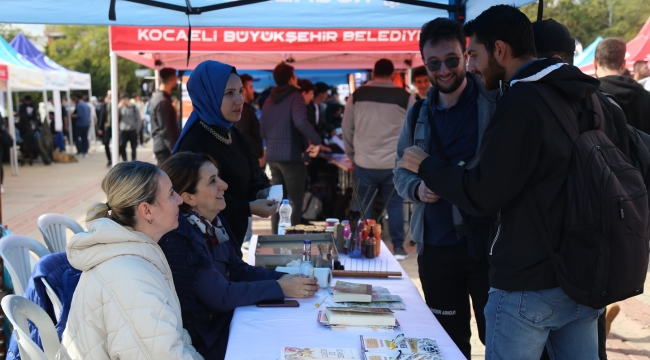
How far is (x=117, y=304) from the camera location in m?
2.17

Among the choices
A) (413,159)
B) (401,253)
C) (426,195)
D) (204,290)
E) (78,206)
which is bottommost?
(78,206)

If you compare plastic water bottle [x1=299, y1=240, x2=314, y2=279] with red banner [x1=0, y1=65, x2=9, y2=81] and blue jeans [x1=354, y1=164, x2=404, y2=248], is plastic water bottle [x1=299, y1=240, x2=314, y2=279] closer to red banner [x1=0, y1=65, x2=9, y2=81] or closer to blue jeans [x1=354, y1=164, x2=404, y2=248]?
blue jeans [x1=354, y1=164, x2=404, y2=248]

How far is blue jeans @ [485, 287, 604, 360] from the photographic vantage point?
216cm

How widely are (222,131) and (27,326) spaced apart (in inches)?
58.4

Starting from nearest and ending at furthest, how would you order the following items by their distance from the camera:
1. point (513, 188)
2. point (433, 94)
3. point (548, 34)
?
point (513, 188) < point (548, 34) < point (433, 94)

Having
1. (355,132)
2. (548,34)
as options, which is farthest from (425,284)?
(355,132)

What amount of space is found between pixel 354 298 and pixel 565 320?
80 cm

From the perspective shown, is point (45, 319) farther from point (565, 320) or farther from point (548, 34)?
point (548, 34)

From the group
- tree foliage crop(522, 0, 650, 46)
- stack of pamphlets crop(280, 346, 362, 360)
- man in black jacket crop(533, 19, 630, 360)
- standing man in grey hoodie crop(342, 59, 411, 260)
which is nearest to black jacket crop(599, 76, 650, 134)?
man in black jacket crop(533, 19, 630, 360)

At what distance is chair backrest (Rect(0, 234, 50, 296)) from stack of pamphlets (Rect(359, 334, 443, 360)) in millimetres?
2143

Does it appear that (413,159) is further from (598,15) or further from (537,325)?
(598,15)

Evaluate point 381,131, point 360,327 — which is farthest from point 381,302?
point 381,131

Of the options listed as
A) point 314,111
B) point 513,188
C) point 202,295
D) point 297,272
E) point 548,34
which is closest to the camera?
point 513,188

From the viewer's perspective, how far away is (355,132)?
7070 millimetres
